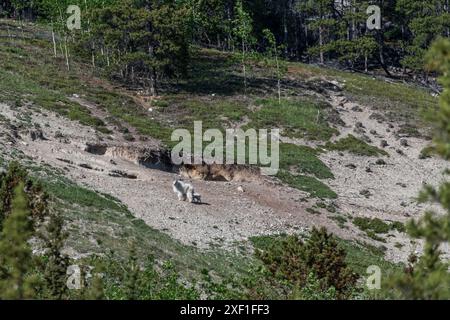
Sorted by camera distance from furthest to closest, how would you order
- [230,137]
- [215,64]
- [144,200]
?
[215,64] → [230,137] → [144,200]

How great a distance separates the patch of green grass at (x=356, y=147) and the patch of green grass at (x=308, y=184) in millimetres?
9231

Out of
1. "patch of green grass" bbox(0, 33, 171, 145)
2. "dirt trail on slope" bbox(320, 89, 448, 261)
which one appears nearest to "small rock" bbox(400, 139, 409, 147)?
"dirt trail on slope" bbox(320, 89, 448, 261)

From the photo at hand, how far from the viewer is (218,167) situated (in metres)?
43.2

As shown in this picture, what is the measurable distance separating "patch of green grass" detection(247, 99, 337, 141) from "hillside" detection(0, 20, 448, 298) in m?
0.18

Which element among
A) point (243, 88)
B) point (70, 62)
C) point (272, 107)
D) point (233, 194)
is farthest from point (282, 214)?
point (70, 62)

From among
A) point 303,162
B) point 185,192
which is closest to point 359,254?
point 185,192

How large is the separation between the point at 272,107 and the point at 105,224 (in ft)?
124

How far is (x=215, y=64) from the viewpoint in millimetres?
78875

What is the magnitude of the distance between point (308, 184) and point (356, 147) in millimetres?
12034

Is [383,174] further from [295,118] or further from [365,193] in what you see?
[295,118]

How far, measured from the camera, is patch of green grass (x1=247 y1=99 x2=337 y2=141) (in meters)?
58.1

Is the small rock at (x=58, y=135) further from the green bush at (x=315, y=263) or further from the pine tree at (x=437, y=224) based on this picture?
the pine tree at (x=437, y=224)

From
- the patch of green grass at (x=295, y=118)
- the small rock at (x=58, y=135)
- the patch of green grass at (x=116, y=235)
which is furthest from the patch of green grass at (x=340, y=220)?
the patch of green grass at (x=295, y=118)

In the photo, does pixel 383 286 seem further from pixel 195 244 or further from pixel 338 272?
pixel 195 244
